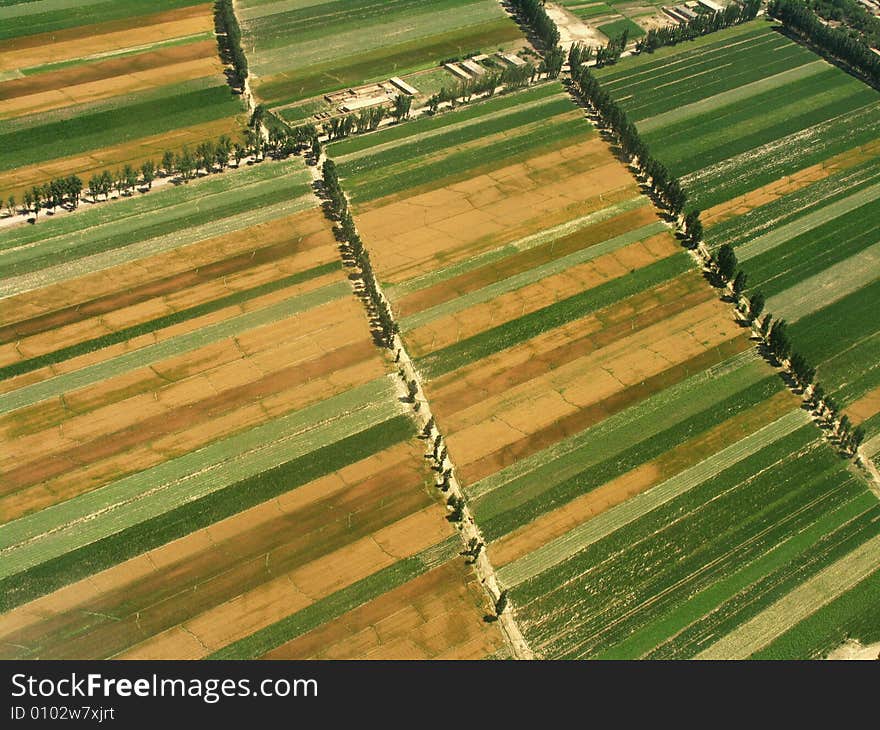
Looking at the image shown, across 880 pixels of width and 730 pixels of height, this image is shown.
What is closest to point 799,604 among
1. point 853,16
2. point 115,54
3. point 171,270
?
point 171,270

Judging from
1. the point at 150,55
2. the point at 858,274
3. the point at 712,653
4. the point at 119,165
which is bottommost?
the point at 712,653

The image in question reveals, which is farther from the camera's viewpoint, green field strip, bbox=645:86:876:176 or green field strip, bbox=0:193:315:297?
green field strip, bbox=645:86:876:176

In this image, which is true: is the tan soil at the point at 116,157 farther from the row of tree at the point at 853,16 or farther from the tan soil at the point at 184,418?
the row of tree at the point at 853,16

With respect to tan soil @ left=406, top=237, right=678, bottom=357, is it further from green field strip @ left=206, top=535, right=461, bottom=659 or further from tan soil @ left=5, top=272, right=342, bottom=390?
green field strip @ left=206, top=535, right=461, bottom=659

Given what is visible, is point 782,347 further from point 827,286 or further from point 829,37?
point 829,37

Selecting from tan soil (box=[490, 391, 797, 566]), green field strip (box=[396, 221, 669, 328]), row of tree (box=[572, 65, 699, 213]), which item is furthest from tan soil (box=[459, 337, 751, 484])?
row of tree (box=[572, 65, 699, 213])

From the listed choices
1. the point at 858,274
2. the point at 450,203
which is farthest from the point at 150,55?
the point at 858,274

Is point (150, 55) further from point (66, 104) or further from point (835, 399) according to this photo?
point (835, 399)
